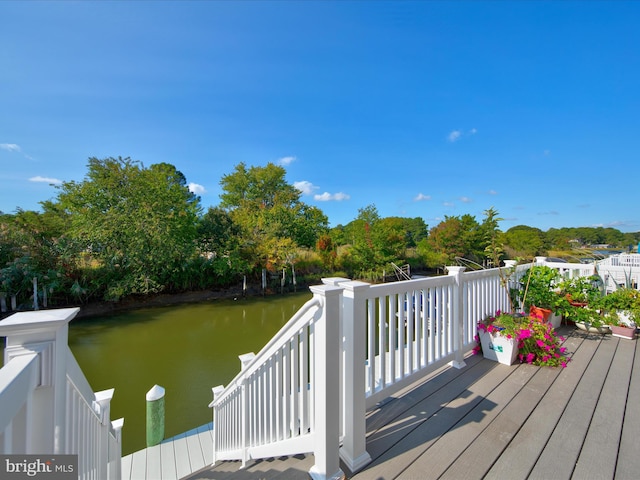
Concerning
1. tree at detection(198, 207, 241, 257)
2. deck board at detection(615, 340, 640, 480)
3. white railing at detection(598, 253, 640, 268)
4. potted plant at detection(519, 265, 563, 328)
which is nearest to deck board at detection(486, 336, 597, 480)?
deck board at detection(615, 340, 640, 480)

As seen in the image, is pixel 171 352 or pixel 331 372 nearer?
pixel 331 372

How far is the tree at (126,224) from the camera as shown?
30.9ft

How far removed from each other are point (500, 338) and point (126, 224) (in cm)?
1180

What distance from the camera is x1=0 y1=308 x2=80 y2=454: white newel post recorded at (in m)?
0.68

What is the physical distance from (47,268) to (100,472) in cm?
1025

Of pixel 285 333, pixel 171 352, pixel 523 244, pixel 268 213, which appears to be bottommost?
pixel 171 352

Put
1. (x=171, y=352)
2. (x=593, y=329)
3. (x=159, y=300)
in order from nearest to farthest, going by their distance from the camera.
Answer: (x=593, y=329), (x=171, y=352), (x=159, y=300)

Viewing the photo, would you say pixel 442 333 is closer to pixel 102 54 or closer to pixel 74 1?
pixel 74 1

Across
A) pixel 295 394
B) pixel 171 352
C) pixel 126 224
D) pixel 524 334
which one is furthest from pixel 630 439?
pixel 126 224

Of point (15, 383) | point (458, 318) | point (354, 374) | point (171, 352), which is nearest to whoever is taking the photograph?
point (15, 383)

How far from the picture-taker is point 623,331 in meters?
3.08

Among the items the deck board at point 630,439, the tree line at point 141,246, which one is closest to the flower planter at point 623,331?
the deck board at point 630,439

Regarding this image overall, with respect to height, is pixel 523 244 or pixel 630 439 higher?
pixel 523 244

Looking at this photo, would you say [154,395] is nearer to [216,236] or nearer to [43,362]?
[43,362]
